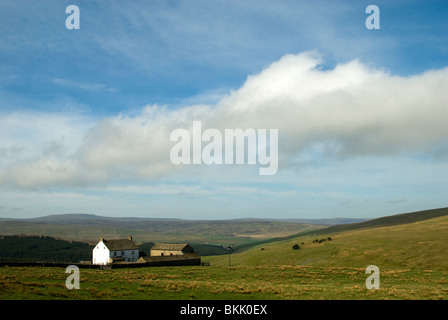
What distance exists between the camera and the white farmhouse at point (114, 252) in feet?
298

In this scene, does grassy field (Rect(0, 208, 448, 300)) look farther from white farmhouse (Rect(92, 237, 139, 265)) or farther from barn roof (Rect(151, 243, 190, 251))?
white farmhouse (Rect(92, 237, 139, 265))

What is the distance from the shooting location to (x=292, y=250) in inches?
4299

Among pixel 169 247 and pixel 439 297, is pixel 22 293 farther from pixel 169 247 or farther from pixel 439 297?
pixel 169 247

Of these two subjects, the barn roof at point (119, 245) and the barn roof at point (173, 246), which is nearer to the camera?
the barn roof at point (119, 245)

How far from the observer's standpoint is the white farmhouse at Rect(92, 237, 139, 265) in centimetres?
9091

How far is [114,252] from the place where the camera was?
9206 centimetres

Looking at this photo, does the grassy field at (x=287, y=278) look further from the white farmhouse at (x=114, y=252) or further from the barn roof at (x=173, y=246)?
the white farmhouse at (x=114, y=252)

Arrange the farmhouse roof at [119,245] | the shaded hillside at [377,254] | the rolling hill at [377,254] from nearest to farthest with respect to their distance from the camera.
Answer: the shaded hillside at [377,254]
the rolling hill at [377,254]
the farmhouse roof at [119,245]

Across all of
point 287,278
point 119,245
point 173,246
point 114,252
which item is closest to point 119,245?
point 119,245

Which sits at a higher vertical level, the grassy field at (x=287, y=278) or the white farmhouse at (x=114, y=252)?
the grassy field at (x=287, y=278)

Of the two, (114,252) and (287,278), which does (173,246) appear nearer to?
(114,252)

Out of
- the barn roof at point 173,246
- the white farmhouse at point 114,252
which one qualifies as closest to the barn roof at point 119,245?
the white farmhouse at point 114,252
